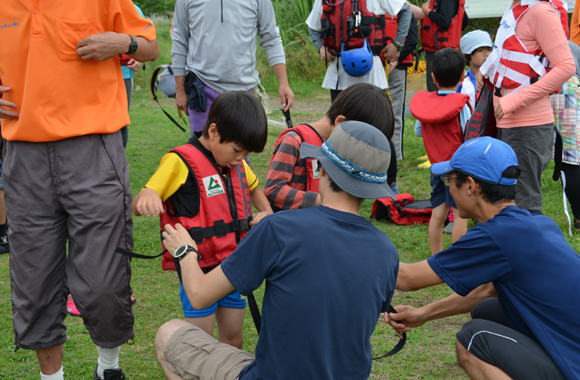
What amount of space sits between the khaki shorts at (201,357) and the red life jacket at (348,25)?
429cm

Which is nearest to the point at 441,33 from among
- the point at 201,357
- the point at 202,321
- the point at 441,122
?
the point at 441,122

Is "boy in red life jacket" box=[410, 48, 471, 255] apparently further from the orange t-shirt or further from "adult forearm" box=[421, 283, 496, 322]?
the orange t-shirt

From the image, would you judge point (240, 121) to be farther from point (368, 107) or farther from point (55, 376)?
point (55, 376)

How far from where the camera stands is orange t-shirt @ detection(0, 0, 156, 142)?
2623 millimetres

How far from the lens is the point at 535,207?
4246mm

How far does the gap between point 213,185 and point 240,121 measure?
0.33 meters

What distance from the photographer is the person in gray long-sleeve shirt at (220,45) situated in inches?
180

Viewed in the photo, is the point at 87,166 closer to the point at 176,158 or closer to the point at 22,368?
the point at 176,158

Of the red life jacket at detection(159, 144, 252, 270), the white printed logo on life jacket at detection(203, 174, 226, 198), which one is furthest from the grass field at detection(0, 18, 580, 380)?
the white printed logo on life jacket at detection(203, 174, 226, 198)

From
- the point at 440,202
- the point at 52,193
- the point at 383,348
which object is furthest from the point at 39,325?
the point at 440,202

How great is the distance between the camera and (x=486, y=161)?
273 cm

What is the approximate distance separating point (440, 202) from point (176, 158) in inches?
102

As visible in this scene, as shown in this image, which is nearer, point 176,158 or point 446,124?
point 176,158

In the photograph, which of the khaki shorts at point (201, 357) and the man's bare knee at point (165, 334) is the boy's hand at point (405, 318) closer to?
the khaki shorts at point (201, 357)
